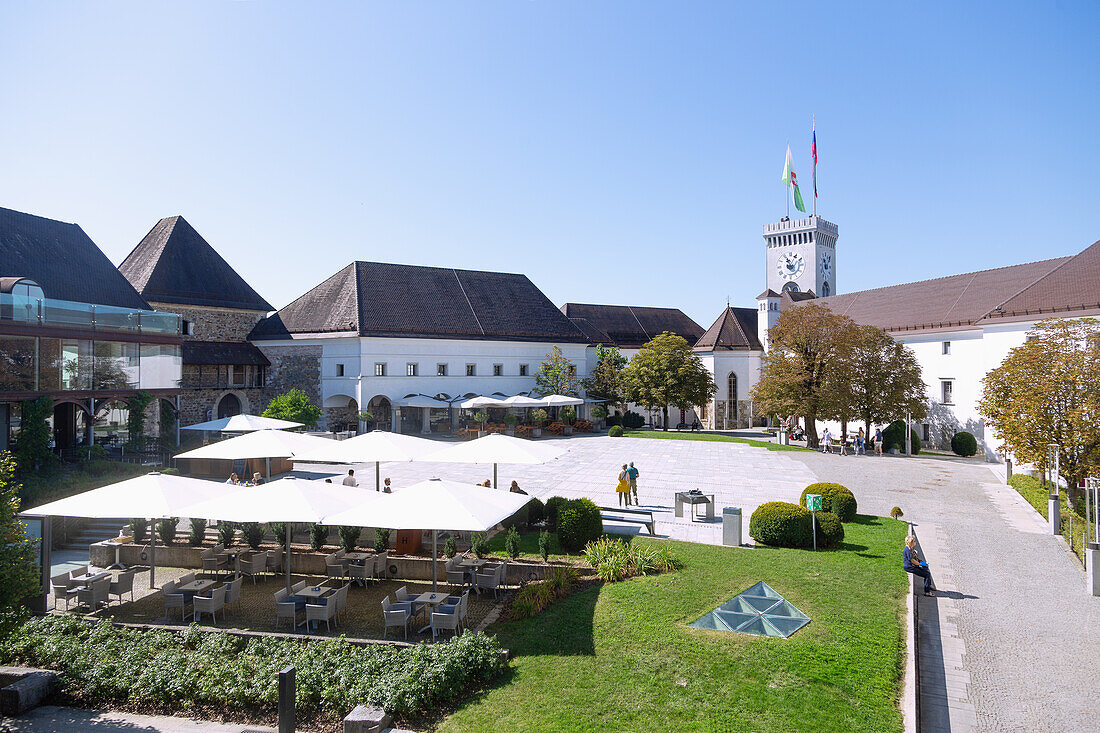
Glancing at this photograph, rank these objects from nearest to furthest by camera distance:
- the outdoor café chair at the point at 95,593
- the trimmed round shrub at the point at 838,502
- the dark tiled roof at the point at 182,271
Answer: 1. the outdoor café chair at the point at 95,593
2. the trimmed round shrub at the point at 838,502
3. the dark tiled roof at the point at 182,271

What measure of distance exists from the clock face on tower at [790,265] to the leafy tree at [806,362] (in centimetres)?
5319

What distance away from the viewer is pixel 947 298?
4091 centimetres

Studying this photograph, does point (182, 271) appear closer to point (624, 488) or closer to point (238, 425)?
point (238, 425)

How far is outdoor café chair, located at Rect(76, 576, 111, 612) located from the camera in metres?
10.8

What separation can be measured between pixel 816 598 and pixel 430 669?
668 cm

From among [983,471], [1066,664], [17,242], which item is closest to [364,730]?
[1066,664]

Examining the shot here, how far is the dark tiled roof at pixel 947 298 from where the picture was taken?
37.5 meters

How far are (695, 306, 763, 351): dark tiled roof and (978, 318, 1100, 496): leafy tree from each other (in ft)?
103

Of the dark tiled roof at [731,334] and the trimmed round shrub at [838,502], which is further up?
the dark tiled roof at [731,334]

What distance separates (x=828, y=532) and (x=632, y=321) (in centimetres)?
5008

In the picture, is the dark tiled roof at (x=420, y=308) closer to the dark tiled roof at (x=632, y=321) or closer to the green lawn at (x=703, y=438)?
the green lawn at (x=703, y=438)

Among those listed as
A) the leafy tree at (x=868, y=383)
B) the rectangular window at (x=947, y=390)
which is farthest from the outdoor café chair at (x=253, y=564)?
the rectangular window at (x=947, y=390)

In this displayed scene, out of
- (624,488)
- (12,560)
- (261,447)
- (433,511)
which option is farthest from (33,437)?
(624,488)

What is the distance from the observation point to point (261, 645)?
900 cm
